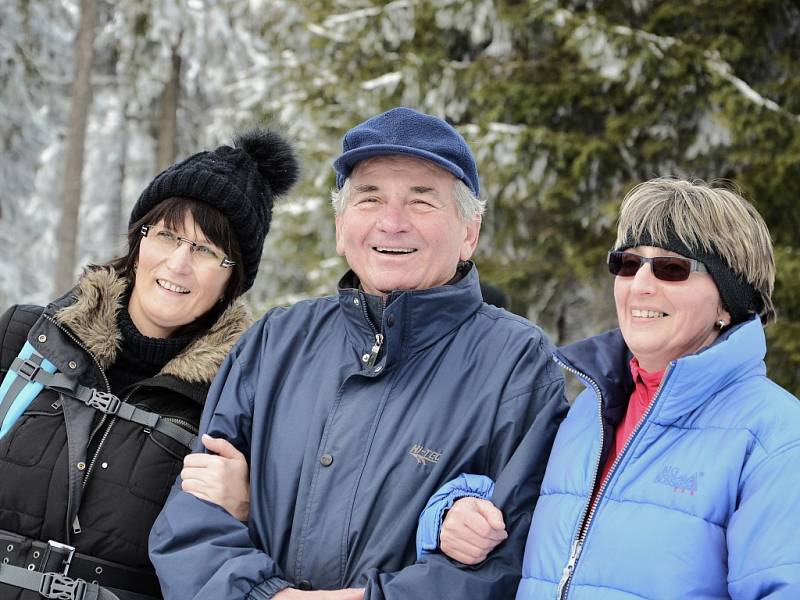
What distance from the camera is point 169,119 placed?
47.7 feet

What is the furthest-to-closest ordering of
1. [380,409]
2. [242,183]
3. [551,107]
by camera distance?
[551,107] → [242,183] → [380,409]

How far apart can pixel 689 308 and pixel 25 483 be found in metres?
2.18

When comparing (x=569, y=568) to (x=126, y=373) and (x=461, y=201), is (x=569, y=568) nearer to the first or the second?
(x=461, y=201)

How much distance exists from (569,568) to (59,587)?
1647 millimetres

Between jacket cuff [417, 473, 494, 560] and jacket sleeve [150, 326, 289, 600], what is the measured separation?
42cm

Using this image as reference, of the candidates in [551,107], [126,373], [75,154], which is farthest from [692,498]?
[75,154]

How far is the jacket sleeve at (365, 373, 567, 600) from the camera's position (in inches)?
91.3

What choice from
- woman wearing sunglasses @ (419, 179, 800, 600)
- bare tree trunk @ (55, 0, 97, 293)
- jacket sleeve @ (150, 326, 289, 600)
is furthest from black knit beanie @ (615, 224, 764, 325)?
bare tree trunk @ (55, 0, 97, 293)

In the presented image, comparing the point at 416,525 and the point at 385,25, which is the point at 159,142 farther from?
the point at 416,525

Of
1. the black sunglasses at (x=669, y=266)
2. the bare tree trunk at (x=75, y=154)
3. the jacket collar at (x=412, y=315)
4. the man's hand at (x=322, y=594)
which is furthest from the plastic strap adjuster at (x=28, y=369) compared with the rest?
the bare tree trunk at (x=75, y=154)

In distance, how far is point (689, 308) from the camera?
2271 millimetres

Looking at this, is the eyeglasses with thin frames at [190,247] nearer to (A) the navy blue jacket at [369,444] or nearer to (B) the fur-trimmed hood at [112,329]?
(B) the fur-trimmed hood at [112,329]

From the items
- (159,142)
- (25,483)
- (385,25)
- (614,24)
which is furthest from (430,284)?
(159,142)

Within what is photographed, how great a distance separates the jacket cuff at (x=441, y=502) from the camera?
2.37m
